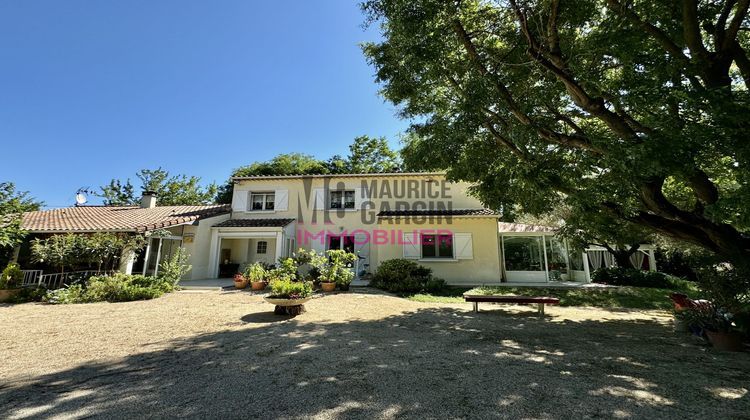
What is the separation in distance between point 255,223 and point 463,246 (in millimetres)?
11419

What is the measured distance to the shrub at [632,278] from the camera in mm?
16672

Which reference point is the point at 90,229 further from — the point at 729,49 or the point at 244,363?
the point at 729,49

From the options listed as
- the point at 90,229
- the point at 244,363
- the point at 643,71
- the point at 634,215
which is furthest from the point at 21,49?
the point at 634,215

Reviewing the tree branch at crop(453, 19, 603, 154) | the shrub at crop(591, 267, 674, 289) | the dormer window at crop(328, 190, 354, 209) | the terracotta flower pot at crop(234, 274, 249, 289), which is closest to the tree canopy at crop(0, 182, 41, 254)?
the terracotta flower pot at crop(234, 274, 249, 289)

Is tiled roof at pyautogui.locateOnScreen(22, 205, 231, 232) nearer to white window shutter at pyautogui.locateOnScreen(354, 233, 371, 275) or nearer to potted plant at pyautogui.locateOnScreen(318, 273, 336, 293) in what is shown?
potted plant at pyautogui.locateOnScreen(318, 273, 336, 293)

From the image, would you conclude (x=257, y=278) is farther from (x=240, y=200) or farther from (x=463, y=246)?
(x=463, y=246)

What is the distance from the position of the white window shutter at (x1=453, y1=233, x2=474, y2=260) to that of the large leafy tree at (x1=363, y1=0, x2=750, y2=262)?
6125mm

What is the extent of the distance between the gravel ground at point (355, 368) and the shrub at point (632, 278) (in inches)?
420

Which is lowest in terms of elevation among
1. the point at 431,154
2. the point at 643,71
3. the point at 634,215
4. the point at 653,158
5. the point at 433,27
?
the point at 634,215

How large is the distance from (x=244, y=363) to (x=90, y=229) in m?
12.9

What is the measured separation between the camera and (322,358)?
5086 millimetres

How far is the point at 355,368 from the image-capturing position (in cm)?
463

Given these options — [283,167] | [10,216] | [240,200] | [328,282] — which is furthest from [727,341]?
[283,167]

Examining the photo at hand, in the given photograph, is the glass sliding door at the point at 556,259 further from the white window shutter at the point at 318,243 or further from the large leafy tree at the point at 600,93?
the white window shutter at the point at 318,243
